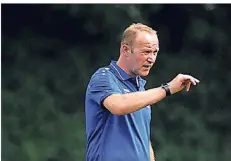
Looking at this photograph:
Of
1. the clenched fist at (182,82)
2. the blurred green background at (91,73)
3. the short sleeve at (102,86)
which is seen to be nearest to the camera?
the clenched fist at (182,82)

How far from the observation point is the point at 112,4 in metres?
7.95

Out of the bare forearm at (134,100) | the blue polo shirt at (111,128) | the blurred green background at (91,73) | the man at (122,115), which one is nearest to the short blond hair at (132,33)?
the man at (122,115)

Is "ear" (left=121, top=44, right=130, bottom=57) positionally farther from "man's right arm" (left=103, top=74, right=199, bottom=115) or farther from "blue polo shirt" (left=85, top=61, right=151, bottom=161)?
"man's right arm" (left=103, top=74, right=199, bottom=115)

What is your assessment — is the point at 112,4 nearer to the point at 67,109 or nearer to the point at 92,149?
the point at 67,109

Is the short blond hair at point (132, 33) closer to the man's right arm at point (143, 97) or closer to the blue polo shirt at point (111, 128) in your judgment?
the blue polo shirt at point (111, 128)

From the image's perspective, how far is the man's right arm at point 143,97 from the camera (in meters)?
3.39

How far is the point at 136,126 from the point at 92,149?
22 centimetres

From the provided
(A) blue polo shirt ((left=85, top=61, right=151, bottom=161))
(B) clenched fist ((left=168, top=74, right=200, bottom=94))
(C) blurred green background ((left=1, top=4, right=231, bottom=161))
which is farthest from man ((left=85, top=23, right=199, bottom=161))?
(C) blurred green background ((left=1, top=4, right=231, bottom=161))

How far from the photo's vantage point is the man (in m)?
3.56

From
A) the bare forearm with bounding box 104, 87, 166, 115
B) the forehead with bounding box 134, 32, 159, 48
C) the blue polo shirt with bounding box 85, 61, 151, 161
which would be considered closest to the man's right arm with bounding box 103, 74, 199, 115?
the bare forearm with bounding box 104, 87, 166, 115

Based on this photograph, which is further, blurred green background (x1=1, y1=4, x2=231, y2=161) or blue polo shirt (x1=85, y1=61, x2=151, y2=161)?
blurred green background (x1=1, y1=4, x2=231, y2=161)

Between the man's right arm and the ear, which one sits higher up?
the ear

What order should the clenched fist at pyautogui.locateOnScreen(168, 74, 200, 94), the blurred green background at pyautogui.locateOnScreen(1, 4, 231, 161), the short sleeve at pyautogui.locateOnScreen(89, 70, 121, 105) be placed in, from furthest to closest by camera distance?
the blurred green background at pyautogui.locateOnScreen(1, 4, 231, 161), the short sleeve at pyautogui.locateOnScreen(89, 70, 121, 105), the clenched fist at pyautogui.locateOnScreen(168, 74, 200, 94)

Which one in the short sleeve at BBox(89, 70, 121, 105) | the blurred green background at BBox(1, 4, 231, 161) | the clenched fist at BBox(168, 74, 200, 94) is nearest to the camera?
the clenched fist at BBox(168, 74, 200, 94)
